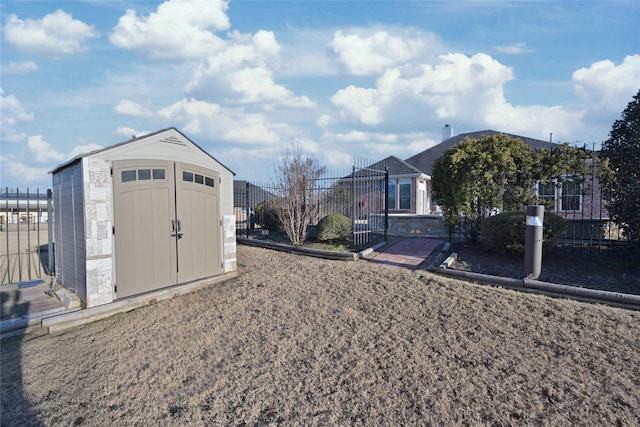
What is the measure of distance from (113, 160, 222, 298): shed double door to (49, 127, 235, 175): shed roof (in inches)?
5.1

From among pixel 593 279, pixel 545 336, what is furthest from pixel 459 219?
pixel 545 336

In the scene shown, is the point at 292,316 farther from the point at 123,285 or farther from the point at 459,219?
the point at 459,219

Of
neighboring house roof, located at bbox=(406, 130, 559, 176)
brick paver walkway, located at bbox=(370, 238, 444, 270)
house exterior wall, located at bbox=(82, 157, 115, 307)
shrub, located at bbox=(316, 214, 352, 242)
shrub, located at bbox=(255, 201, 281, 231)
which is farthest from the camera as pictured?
neighboring house roof, located at bbox=(406, 130, 559, 176)

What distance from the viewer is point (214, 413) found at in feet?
9.50

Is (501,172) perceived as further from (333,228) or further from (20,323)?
(20,323)

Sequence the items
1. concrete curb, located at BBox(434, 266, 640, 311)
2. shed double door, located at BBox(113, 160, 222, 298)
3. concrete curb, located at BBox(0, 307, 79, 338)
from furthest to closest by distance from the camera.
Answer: shed double door, located at BBox(113, 160, 222, 298), concrete curb, located at BBox(0, 307, 79, 338), concrete curb, located at BBox(434, 266, 640, 311)

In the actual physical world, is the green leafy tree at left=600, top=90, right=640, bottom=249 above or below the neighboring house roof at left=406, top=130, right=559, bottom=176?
below

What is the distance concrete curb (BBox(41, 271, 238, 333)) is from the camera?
490cm

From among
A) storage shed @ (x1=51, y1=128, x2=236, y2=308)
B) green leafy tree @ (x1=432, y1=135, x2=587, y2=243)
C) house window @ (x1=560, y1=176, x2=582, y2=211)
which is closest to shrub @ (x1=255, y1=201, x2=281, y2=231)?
storage shed @ (x1=51, y1=128, x2=236, y2=308)

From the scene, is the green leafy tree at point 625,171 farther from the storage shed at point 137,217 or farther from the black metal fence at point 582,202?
the storage shed at point 137,217

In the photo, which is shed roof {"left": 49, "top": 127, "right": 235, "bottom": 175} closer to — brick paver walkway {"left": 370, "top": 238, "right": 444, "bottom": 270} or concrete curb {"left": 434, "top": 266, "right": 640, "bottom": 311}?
brick paver walkway {"left": 370, "top": 238, "right": 444, "bottom": 270}

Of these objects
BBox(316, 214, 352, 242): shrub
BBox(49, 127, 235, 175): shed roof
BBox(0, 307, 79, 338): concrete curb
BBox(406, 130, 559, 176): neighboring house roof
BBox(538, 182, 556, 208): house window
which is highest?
BBox(406, 130, 559, 176): neighboring house roof

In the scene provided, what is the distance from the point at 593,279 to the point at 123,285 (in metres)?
7.60

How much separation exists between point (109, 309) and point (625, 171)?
9528mm
